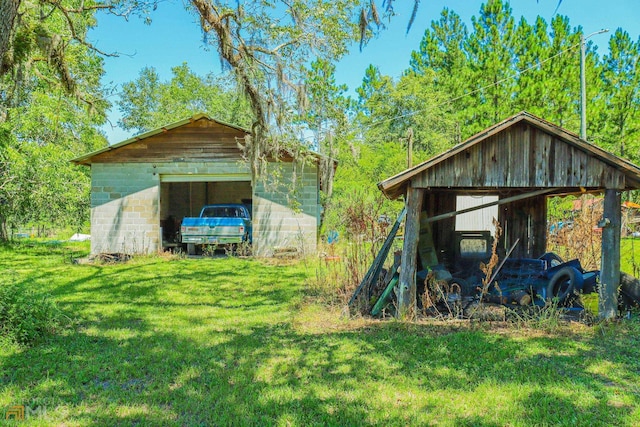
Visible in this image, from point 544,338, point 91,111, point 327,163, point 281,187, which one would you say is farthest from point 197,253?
point 544,338

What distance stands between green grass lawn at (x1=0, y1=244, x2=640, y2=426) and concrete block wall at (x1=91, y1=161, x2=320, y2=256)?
7516 mm

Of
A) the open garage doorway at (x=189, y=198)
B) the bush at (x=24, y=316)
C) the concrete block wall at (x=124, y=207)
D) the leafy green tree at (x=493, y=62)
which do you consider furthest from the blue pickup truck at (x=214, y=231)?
the leafy green tree at (x=493, y=62)

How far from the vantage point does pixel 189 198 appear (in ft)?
76.6

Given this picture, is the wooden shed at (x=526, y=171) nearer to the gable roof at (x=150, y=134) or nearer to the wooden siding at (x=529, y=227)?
the wooden siding at (x=529, y=227)

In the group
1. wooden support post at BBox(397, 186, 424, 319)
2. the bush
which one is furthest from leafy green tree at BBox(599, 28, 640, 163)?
the bush

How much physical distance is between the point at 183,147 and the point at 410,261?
11.1 meters

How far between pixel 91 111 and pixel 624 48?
29.8m

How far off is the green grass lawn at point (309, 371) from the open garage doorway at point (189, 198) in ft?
43.0

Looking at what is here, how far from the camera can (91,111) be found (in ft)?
32.5

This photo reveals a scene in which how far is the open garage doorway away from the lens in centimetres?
2056

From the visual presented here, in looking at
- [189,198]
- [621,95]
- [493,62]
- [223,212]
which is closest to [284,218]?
[223,212]

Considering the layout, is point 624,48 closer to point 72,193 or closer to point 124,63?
point 124,63

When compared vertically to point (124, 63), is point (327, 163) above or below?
below

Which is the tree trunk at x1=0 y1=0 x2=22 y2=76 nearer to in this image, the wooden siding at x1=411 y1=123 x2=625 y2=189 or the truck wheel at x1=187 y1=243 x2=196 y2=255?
the wooden siding at x1=411 y1=123 x2=625 y2=189
